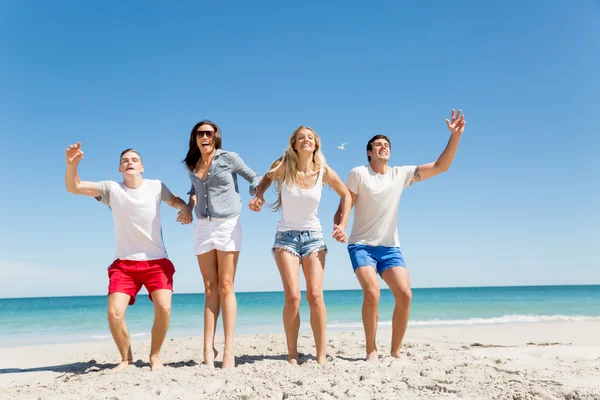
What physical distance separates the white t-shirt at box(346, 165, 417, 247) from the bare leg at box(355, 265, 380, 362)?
0.31 meters

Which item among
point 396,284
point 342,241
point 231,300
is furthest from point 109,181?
point 396,284

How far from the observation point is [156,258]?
15.3 ft

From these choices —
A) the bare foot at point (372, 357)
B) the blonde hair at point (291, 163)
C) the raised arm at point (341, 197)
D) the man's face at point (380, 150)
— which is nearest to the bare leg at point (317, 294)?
the raised arm at point (341, 197)

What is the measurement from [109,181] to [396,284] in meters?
3.05

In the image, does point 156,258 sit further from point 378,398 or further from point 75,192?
point 378,398

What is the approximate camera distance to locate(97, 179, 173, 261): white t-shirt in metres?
4.63

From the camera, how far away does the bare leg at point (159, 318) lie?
4.47 m

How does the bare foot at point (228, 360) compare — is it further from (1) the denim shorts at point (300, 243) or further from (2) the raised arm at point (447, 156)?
(2) the raised arm at point (447, 156)

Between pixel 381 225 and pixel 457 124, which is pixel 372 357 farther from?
pixel 457 124

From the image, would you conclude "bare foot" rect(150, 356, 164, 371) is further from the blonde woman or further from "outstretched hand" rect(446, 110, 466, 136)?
"outstretched hand" rect(446, 110, 466, 136)

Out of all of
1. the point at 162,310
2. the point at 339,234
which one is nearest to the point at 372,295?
the point at 339,234

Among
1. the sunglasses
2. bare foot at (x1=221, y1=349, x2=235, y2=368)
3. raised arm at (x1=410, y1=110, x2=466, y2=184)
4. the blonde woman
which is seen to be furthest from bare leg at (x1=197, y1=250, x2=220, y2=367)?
raised arm at (x1=410, y1=110, x2=466, y2=184)

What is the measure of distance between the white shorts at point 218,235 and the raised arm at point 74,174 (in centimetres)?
119

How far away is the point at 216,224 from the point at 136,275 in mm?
963
